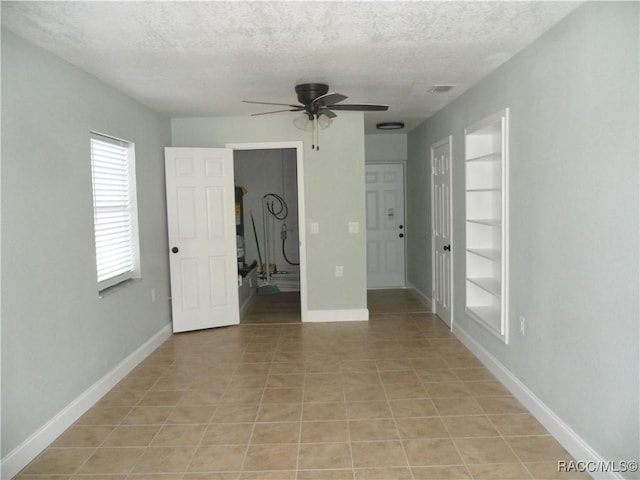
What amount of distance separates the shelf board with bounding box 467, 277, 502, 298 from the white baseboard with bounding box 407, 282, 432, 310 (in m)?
1.81

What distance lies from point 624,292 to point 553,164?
0.95m

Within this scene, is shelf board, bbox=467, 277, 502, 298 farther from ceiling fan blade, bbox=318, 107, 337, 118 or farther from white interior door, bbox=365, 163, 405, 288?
white interior door, bbox=365, 163, 405, 288

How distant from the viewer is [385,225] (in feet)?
25.3

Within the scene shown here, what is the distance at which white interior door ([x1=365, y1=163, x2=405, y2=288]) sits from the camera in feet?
25.2

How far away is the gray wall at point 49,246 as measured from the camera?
2.66 meters

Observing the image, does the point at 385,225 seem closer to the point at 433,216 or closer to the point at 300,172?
the point at 433,216

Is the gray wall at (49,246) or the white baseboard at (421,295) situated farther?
the white baseboard at (421,295)

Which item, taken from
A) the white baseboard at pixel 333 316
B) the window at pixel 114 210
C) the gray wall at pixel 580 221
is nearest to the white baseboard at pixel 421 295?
the white baseboard at pixel 333 316

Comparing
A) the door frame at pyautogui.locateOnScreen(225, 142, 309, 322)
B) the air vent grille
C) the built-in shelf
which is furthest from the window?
the built-in shelf

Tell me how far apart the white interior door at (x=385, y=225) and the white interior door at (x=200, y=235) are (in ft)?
9.27

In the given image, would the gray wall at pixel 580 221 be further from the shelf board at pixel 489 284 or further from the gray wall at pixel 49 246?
the gray wall at pixel 49 246

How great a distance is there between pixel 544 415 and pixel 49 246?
323 centimetres

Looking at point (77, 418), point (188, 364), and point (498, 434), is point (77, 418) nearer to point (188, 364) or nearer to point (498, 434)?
point (188, 364)

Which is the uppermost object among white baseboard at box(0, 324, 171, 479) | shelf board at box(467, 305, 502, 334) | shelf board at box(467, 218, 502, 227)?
shelf board at box(467, 218, 502, 227)
